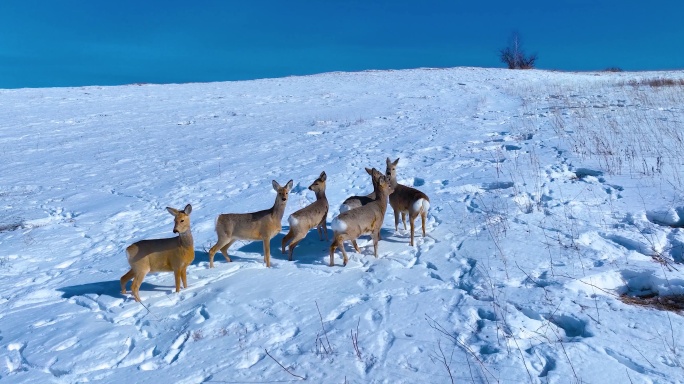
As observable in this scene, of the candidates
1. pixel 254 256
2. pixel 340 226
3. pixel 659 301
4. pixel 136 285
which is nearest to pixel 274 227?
pixel 254 256

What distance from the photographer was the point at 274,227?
23.5 feet

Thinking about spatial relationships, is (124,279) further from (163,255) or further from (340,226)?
(340,226)

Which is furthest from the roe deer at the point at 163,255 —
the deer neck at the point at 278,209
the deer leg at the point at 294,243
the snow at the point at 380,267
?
the deer leg at the point at 294,243

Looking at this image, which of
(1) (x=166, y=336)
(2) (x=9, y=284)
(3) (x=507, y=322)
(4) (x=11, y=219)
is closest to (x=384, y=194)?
(3) (x=507, y=322)

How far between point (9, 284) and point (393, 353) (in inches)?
218

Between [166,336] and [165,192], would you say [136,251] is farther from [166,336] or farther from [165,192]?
[165,192]

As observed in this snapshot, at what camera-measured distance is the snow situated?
4492mm

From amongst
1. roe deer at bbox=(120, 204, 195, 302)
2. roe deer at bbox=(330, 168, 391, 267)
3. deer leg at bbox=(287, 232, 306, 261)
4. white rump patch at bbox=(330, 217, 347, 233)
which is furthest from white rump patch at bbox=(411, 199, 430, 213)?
roe deer at bbox=(120, 204, 195, 302)

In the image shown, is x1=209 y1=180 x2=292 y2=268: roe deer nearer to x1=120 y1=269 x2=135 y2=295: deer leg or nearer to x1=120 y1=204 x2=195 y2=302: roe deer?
x1=120 y1=204 x2=195 y2=302: roe deer

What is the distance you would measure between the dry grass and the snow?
0.31ft

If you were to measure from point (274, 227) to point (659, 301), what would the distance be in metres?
4.62

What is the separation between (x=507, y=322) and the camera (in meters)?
4.79

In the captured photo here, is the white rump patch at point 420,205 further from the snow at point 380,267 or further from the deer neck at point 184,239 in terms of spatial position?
the deer neck at point 184,239

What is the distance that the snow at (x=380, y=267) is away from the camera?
449cm
